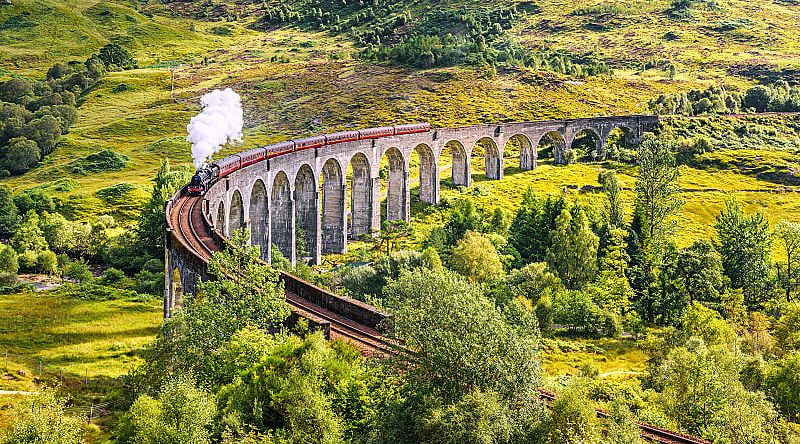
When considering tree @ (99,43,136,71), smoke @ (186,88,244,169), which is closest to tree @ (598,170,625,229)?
smoke @ (186,88,244,169)

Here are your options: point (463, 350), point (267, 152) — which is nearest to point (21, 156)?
point (267, 152)

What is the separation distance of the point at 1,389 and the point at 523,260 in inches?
1707

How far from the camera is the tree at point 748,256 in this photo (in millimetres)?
61906

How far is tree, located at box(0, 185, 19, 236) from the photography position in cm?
8131

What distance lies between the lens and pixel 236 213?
6000cm

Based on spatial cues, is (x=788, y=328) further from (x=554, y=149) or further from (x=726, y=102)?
(x=726, y=102)

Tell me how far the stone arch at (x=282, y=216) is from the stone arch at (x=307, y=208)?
244cm

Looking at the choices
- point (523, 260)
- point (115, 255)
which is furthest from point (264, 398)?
point (115, 255)

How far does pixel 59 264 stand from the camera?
71000 mm

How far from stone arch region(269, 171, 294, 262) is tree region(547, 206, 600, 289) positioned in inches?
904

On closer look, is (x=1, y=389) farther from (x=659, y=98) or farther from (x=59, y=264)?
(x=659, y=98)

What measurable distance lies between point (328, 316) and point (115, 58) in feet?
528

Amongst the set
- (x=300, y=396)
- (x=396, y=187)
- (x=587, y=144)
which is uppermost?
(x=300, y=396)

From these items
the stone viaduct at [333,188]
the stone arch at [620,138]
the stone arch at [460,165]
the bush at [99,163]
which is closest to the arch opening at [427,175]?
the stone viaduct at [333,188]
